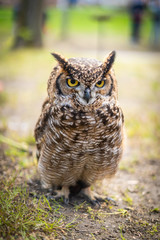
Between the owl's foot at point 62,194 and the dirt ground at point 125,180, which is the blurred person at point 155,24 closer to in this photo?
the dirt ground at point 125,180

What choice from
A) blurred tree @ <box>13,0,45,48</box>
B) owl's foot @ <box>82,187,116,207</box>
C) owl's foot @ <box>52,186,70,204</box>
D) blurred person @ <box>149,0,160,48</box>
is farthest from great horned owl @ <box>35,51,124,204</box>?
blurred person @ <box>149,0,160,48</box>

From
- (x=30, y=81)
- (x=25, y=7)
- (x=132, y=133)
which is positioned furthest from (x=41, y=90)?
Result: (x=25, y=7)

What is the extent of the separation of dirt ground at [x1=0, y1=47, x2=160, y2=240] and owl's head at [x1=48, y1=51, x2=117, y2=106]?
871 mm

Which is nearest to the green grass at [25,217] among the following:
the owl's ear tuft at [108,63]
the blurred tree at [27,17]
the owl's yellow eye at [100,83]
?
the owl's yellow eye at [100,83]

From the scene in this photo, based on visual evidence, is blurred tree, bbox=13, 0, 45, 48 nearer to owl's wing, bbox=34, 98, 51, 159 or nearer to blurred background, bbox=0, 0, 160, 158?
blurred background, bbox=0, 0, 160, 158

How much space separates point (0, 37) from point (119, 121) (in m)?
4.54

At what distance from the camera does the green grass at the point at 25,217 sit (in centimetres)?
188

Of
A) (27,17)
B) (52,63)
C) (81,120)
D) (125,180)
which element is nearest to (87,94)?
(81,120)

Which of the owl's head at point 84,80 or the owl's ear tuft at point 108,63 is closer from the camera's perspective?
the owl's head at point 84,80

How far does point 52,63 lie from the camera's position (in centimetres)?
899

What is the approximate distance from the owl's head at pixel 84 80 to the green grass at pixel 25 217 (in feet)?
2.89

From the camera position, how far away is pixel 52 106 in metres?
2.33

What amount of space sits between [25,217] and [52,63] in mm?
7449

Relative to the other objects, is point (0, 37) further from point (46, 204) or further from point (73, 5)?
point (73, 5)
